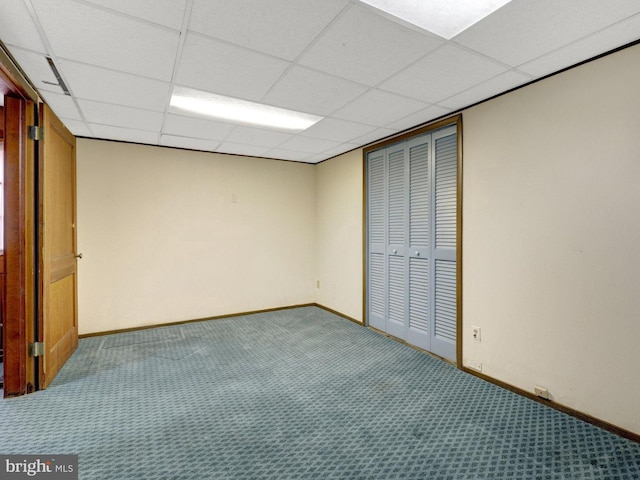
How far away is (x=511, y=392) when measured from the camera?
252 centimetres

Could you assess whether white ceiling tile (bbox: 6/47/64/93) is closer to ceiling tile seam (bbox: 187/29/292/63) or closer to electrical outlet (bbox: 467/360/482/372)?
ceiling tile seam (bbox: 187/29/292/63)

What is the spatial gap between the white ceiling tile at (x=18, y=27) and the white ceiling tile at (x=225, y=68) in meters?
0.75

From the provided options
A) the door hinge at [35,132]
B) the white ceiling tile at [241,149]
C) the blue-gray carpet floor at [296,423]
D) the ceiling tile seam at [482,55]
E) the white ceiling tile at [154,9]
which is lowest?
the blue-gray carpet floor at [296,423]

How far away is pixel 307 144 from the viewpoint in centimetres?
411

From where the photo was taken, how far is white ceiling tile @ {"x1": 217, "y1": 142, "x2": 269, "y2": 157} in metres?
4.18

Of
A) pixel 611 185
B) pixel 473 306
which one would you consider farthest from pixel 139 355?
pixel 611 185

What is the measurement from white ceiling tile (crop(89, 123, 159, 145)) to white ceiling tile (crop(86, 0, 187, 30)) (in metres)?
2.16

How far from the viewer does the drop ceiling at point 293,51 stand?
1.63m

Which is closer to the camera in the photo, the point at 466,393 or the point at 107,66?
the point at 107,66

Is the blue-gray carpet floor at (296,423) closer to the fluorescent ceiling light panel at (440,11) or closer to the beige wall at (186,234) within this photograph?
the beige wall at (186,234)

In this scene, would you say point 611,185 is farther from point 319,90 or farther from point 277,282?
point 277,282

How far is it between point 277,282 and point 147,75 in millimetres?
3426

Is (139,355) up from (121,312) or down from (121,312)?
down

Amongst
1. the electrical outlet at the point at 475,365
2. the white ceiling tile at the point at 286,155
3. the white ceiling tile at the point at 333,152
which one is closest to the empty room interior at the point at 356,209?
the electrical outlet at the point at 475,365
